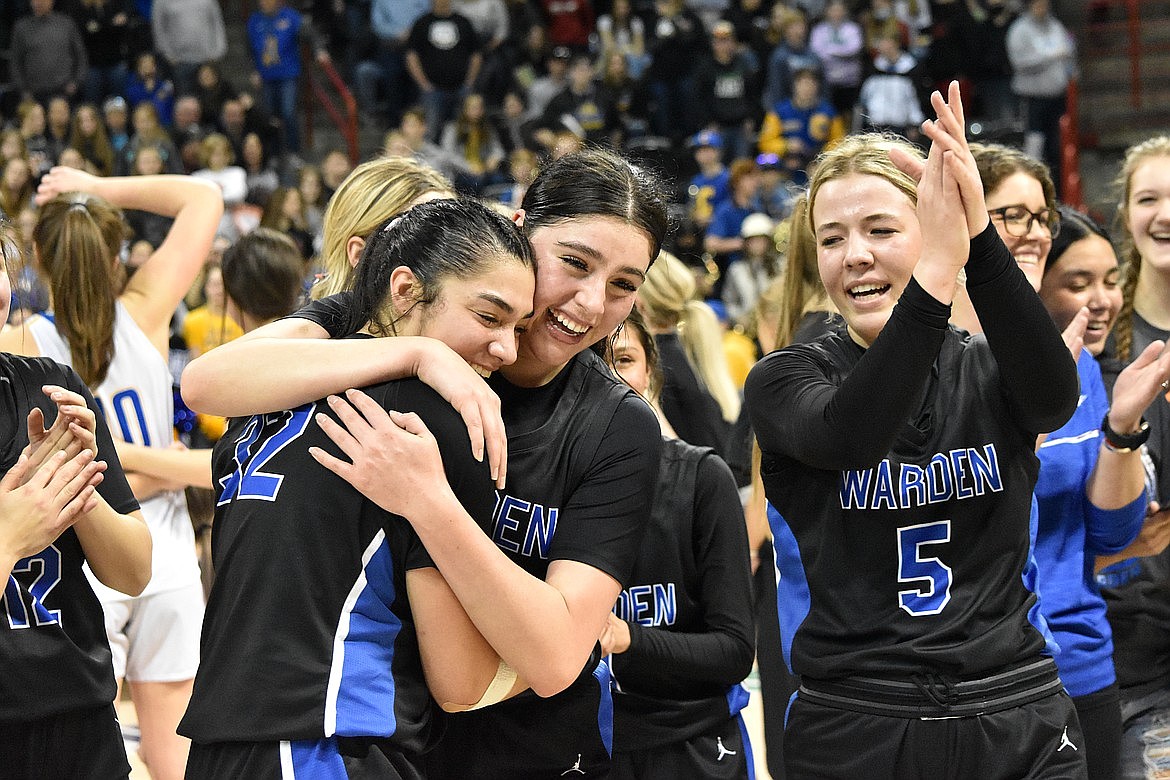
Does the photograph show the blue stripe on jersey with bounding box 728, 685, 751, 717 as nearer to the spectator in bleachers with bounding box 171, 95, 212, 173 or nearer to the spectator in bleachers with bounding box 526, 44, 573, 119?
the spectator in bleachers with bounding box 171, 95, 212, 173

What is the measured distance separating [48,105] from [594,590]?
13.7 m

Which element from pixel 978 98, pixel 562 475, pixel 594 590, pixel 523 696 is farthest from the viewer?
pixel 978 98

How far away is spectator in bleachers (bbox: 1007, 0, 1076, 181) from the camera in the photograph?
12.9 meters

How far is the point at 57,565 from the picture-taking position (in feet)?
7.76

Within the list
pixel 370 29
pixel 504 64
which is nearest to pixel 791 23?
pixel 504 64

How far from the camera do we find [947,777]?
223cm

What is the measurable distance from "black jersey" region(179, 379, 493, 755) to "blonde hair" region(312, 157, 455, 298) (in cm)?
108

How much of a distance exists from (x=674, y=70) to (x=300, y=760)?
1322cm

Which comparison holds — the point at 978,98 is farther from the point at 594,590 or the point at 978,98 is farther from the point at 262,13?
the point at 594,590

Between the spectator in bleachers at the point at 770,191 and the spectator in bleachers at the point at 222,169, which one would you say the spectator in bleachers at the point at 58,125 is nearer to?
the spectator in bleachers at the point at 222,169

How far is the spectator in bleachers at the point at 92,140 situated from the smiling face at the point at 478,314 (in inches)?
462

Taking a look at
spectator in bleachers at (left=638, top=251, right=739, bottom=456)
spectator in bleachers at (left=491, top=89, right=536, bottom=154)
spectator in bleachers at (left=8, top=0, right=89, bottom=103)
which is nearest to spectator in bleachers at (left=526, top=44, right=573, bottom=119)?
spectator in bleachers at (left=491, top=89, right=536, bottom=154)

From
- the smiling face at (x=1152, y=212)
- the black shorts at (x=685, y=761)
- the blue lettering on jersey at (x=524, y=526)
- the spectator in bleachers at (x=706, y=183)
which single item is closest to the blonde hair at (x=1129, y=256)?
the smiling face at (x=1152, y=212)

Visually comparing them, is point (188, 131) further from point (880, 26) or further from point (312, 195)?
point (880, 26)
